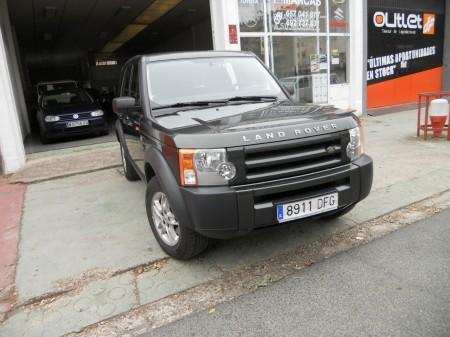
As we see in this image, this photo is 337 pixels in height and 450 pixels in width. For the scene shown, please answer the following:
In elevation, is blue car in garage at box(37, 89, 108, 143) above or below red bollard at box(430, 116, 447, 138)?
above

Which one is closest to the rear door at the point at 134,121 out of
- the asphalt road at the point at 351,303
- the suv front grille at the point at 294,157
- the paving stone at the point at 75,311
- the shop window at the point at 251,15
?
the paving stone at the point at 75,311

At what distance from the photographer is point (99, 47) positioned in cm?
2527

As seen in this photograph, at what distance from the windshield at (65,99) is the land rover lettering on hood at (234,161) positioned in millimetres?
7766

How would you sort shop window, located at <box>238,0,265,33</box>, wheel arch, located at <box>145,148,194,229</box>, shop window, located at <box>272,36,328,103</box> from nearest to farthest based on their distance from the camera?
wheel arch, located at <box>145,148,194,229</box>, shop window, located at <box>238,0,265,33</box>, shop window, located at <box>272,36,328,103</box>

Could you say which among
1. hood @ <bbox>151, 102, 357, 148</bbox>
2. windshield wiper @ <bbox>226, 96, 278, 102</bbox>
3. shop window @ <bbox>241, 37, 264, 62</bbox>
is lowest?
hood @ <bbox>151, 102, 357, 148</bbox>

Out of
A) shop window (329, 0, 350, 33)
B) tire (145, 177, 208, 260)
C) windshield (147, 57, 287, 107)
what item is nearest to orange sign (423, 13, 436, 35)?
shop window (329, 0, 350, 33)

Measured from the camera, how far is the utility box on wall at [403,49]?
40.6ft

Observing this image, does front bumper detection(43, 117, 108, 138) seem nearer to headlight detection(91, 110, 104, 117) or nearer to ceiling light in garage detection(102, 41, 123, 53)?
headlight detection(91, 110, 104, 117)

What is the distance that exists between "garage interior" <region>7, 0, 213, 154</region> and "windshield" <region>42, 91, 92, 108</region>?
0.81 metres

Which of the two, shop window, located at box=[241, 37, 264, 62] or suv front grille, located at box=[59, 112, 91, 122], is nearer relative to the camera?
shop window, located at box=[241, 37, 264, 62]

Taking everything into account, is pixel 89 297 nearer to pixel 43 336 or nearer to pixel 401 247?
pixel 43 336

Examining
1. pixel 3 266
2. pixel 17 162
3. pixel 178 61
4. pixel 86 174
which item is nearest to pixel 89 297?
pixel 3 266

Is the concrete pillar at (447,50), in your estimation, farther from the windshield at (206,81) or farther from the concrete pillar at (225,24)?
the windshield at (206,81)

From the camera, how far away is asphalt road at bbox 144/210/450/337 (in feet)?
8.15
